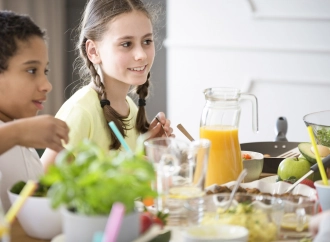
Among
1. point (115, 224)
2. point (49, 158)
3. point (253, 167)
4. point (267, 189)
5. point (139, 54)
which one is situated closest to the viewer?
point (115, 224)

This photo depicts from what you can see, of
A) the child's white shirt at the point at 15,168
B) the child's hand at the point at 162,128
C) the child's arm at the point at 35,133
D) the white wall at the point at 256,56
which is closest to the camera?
the child's arm at the point at 35,133

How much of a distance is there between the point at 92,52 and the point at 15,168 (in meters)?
0.95

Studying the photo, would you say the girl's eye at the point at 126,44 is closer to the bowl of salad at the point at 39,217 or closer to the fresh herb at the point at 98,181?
the bowl of salad at the point at 39,217

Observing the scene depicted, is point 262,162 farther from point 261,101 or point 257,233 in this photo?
point 261,101

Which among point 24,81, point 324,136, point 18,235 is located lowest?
point 18,235

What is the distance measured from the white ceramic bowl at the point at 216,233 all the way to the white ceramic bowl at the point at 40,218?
0.92 ft

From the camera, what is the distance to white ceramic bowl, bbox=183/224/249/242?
1060 millimetres

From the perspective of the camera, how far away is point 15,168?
1.61 m

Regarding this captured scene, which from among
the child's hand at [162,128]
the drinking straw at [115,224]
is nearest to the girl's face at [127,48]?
the child's hand at [162,128]

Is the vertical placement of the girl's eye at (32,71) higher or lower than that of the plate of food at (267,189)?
higher

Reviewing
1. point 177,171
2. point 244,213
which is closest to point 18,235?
point 177,171

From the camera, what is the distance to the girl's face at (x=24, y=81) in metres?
1.66

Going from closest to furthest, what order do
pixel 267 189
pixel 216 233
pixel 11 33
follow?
pixel 216 233 → pixel 267 189 → pixel 11 33

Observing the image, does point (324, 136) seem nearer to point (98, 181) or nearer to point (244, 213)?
point (244, 213)
